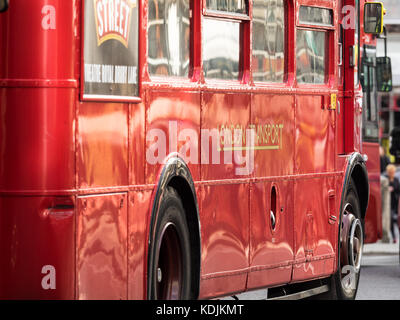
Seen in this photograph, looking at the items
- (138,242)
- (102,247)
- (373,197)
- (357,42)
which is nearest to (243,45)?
(138,242)

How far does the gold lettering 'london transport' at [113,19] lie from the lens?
7.47 meters

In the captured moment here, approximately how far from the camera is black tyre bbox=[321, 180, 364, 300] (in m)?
12.4

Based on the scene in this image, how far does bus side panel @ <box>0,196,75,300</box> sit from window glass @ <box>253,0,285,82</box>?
11.1 ft

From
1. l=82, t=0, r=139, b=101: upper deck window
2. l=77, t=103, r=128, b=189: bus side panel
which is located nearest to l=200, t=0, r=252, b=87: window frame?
l=82, t=0, r=139, b=101: upper deck window

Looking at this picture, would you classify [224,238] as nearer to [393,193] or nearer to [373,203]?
[373,203]

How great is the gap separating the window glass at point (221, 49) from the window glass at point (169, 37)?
27cm

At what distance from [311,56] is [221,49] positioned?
83.5 inches

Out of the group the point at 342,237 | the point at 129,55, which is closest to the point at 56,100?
the point at 129,55

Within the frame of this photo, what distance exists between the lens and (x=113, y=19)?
25.1 feet

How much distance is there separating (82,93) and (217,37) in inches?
95.9

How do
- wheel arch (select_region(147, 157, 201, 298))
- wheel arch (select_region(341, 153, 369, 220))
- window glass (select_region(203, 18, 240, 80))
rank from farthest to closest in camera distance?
wheel arch (select_region(341, 153, 369, 220)) < window glass (select_region(203, 18, 240, 80)) < wheel arch (select_region(147, 157, 201, 298))

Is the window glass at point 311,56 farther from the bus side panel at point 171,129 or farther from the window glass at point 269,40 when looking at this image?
the bus side panel at point 171,129

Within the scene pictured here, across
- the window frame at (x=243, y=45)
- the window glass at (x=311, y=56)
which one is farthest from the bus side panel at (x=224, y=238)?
the window glass at (x=311, y=56)

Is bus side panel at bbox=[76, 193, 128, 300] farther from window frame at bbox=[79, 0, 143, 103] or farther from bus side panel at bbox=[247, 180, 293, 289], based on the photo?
bus side panel at bbox=[247, 180, 293, 289]
